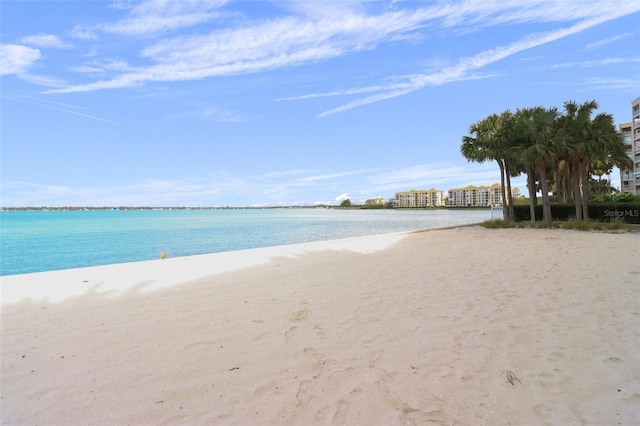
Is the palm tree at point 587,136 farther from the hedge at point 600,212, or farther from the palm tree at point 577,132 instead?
the hedge at point 600,212

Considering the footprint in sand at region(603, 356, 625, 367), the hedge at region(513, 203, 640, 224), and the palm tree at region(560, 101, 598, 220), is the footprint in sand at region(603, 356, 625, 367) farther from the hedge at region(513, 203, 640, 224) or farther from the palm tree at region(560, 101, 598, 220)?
the hedge at region(513, 203, 640, 224)

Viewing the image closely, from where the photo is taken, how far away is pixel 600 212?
24844 mm

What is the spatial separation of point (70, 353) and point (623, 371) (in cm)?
532

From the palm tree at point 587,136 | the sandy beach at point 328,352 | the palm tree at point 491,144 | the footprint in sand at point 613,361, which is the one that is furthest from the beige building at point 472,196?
the footprint in sand at point 613,361

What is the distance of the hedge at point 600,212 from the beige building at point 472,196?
144800 mm

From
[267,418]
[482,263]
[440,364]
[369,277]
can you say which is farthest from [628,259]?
[267,418]

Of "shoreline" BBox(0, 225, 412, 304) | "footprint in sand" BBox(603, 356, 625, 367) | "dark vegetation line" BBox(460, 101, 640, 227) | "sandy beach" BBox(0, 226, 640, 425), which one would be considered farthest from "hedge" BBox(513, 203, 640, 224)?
"footprint in sand" BBox(603, 356, 625, 367)

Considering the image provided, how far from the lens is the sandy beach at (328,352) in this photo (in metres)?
2.60

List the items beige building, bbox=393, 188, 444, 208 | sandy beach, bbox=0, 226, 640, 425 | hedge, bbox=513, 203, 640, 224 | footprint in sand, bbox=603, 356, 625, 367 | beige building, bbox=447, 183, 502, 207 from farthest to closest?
beige building, bbox=393, 188, 444, 208
beige building, bbox=447, 183, 502, 207
hedge, bbox=513, 203, 640, 224
footprint in sand, bbox=603, 356, 625, 367
sandy beach, bbox=0, 226, 640, 425

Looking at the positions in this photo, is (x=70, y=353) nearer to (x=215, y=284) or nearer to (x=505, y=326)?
(x=215, y=284)

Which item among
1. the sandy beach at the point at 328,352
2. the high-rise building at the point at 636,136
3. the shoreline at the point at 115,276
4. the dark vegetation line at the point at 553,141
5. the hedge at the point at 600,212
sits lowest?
the sandy beach at the point at 328,352

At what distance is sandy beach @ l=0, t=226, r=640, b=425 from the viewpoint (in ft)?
8.52

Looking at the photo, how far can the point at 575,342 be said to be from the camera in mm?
3689

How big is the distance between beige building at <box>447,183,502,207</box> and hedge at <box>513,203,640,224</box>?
144800mm
